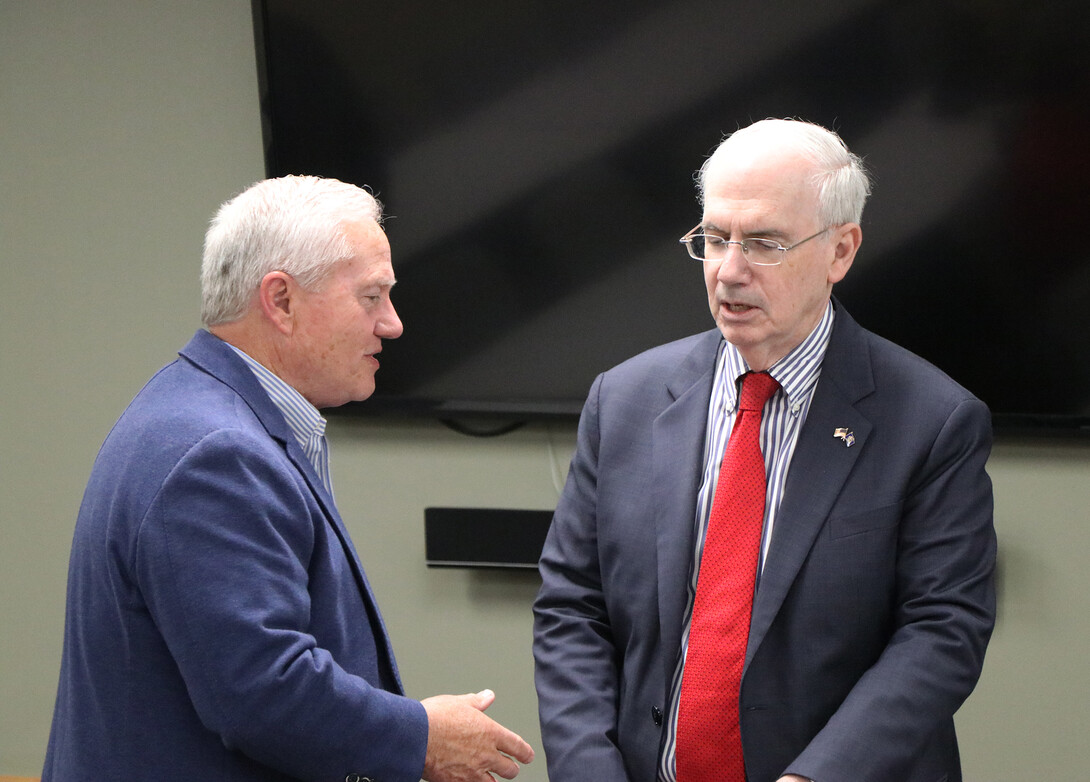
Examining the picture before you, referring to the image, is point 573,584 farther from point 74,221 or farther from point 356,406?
point 74,221

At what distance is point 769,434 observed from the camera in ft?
5.74

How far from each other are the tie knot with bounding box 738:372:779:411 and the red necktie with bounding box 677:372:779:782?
7 centimetres

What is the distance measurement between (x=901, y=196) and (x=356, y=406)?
4.90ft

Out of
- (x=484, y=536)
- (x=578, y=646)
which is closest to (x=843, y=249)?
(x=578, y=646)

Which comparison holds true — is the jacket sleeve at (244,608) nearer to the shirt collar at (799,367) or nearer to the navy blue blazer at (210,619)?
the navy blue blazer at (210,619)

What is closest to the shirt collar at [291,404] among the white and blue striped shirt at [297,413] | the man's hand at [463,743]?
the white and blue striped shirt at [297,413]

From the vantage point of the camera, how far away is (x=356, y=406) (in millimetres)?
3111

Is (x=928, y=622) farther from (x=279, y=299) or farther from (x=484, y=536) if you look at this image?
(x=484, y=536)

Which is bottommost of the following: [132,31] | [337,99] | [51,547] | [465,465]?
[51,547]

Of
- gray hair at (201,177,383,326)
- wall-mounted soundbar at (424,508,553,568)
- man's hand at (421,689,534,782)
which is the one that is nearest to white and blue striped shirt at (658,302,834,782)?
man's hand at (421,689,534,782)

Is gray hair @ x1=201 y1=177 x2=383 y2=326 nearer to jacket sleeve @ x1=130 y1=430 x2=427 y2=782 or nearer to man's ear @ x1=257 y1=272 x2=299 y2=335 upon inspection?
man's ear @ x1=257 y1=272 x2=299 y2=335

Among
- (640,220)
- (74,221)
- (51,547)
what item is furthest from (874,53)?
(51,547)

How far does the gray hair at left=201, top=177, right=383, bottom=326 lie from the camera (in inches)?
61.4

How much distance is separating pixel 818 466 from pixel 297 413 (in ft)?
2.46
